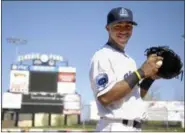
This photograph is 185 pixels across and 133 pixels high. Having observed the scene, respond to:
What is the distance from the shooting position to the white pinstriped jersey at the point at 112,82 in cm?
258

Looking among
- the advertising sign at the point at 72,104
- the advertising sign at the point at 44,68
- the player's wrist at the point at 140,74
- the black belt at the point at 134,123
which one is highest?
the advertising sign at the point at 44,68

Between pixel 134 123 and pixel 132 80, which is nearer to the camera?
pixel 132 80

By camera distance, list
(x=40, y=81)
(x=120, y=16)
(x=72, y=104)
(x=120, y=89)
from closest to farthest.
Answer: (x=120, y=89), (x=120, y=16), (x=40, y=81), (x=72, y=104)

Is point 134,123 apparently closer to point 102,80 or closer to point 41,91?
point 102,80

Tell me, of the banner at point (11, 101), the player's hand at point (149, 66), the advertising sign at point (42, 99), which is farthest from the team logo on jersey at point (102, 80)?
the banner at point (11, 101)

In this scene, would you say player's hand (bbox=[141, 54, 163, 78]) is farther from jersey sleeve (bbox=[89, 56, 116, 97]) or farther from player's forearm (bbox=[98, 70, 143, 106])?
jersey sleeve (bbox=[89, 56, 116, 97])

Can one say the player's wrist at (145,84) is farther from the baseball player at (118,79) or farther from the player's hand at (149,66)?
the player's hand at (149,66)

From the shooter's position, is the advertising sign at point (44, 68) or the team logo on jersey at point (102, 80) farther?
the advertising sign at point (44, 68)

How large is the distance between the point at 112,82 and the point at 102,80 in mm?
73

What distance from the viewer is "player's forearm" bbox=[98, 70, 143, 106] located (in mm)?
2494

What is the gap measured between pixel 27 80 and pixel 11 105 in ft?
15.6


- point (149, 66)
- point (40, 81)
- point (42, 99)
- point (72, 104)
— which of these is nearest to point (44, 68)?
point (40, 81)

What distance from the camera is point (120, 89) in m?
2.50

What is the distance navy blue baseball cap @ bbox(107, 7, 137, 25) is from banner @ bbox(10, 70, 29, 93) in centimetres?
3902
